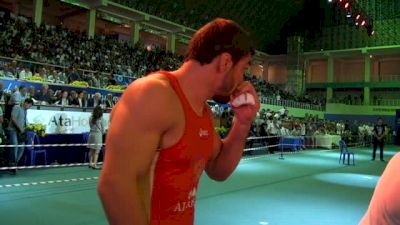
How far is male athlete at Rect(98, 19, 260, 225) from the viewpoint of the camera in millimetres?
1271

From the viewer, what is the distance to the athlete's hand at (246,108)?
1.75 metres


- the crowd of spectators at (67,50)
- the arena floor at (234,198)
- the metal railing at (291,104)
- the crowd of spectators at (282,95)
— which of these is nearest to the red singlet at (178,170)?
the arena floor at (234,198)

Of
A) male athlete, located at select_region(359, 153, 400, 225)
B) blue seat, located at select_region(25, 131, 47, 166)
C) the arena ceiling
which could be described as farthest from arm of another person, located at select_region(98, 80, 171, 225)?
the arena ceiling

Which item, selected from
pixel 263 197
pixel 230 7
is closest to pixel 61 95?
pixel 263 197

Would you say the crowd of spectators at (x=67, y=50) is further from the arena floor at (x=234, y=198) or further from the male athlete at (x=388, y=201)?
the male athlete at (x=388, y=201)

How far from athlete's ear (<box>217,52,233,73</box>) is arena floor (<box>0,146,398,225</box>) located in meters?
4.05

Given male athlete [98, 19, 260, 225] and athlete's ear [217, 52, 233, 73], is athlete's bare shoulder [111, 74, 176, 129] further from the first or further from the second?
athlete's ear [217, 52, 233, 73]

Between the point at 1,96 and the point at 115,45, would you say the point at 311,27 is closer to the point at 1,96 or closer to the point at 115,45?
the point at 115,45

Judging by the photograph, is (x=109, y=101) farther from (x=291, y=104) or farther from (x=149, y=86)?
(x=291, y=104)

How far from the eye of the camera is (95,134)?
→ 9.94 meters

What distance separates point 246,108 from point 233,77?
0.98 feet

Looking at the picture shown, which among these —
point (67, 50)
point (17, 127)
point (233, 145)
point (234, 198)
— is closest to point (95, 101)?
point (17, 127)

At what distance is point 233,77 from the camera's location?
1.57 metres

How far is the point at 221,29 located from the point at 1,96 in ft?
30.3
